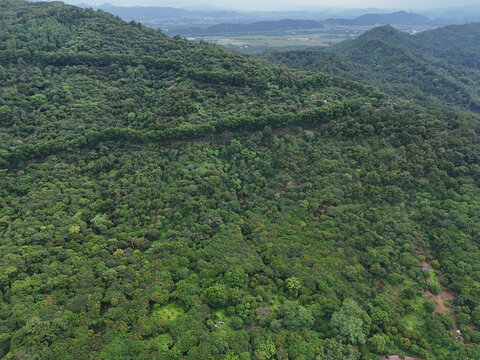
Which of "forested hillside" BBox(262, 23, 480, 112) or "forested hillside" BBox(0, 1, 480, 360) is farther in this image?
"forested hillside" BBox(262, 23, 480, 112)

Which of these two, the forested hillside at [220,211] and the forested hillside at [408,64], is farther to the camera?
the forested hillside at [408,64]

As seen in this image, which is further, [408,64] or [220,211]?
[408,64]

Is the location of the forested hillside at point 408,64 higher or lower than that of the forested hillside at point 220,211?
higher

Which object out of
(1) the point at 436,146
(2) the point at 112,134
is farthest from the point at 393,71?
(2) the point at 112,134

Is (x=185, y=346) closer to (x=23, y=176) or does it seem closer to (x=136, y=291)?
(x=136, y=291)

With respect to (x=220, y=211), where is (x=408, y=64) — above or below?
above
